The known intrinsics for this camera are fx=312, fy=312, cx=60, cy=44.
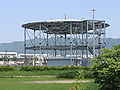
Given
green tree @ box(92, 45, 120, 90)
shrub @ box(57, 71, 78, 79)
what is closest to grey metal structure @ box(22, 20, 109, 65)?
shrub @ box(57, 71, 78, 79)

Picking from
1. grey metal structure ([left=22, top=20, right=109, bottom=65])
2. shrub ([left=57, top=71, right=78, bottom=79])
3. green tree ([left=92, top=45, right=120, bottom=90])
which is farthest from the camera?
grey metal structure ([left=22, top=20, right=109, bottom=65])

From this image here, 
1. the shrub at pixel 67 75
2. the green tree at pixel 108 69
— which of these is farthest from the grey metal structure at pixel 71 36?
the green tree at pixel 108 69

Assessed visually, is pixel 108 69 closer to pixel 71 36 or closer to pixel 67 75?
pixel 67 75

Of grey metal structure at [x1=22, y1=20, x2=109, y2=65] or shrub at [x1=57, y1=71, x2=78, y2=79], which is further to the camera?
grey metal structure at [x1=22, y1=20, x2=109, y2=65]

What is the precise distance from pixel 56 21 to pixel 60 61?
36.0 ft

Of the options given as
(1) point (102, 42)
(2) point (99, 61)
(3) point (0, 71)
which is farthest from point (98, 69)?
(1) point (102, 42)

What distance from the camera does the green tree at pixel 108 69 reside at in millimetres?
15773

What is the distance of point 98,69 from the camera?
17281 millimetres

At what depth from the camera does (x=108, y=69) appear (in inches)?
632

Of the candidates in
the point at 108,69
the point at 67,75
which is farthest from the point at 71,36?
the point at 108,69

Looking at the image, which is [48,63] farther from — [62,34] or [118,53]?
[118,53]

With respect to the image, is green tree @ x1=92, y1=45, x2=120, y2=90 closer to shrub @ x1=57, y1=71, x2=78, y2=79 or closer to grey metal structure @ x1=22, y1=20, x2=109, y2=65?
shrub @ x1=57, y1=71, x2=78, y2=79

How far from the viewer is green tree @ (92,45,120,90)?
15.8m

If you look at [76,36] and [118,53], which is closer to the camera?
[118,53]
